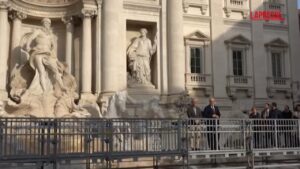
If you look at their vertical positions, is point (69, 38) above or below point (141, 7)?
below

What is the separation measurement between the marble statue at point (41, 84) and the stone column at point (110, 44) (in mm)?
1527

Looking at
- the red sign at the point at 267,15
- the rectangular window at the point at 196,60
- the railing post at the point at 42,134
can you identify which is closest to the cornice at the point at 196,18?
the rectangular window at the point at 196,60

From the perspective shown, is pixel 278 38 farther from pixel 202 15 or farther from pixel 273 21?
pixel 202 15

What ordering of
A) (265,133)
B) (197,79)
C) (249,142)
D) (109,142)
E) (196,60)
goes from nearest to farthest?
(109,142)
(249,142)
(265,133)
(197,79)
(196,60)

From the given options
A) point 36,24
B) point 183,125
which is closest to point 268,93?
point 36,24

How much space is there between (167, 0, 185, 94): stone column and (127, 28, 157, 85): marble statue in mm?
1070

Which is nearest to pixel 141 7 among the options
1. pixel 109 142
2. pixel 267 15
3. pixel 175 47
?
pixel 175 47

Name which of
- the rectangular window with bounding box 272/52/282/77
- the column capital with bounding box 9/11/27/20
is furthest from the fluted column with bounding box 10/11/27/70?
the rectangular window with bounding box 272/52/282/77

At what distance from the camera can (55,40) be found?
22750 millimetres

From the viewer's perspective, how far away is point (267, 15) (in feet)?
87.6

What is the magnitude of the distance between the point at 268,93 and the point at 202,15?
18.7ft

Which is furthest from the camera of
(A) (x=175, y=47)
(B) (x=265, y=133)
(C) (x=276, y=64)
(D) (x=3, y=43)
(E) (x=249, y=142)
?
(C) (x=276, y=64)

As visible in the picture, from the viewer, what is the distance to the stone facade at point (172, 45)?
21297mm

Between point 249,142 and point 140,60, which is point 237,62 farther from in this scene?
point 249,142
